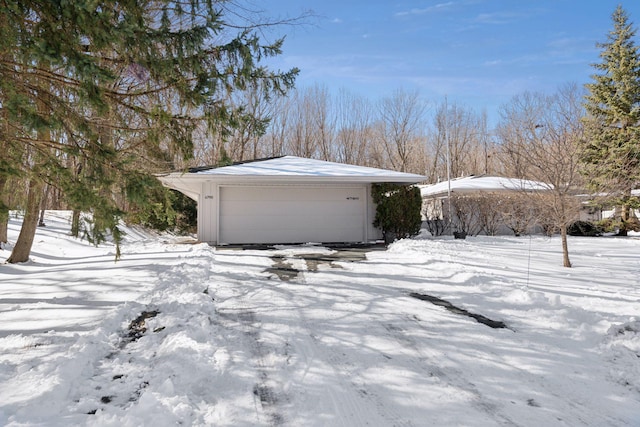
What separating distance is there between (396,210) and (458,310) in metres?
8.66

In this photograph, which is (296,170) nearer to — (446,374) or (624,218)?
(446,374)

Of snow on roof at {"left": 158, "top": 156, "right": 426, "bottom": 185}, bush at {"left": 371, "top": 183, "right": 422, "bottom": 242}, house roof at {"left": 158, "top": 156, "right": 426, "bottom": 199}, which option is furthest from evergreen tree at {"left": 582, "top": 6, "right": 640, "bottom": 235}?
house roof at {"left": 158, "top": 156, "right": 426, "bottom": 199}

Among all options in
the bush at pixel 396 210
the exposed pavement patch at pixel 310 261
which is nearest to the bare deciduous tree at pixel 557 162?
the exposed pavement patch at pixel 310 261

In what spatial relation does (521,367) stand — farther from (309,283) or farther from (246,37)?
(246,37)

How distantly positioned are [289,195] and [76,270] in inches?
283

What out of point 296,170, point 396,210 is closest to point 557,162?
point 396,210

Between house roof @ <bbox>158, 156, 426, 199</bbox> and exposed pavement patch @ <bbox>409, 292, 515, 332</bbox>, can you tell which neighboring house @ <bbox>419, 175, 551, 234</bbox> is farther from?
exposed pavement patch @ <bbox>409, 292, 515, 332</bbox>

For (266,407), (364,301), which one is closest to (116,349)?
(266,407)

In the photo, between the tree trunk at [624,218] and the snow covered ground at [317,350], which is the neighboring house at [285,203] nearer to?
the snow covered ground at [317,350]

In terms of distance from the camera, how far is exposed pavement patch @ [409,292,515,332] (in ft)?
13.2

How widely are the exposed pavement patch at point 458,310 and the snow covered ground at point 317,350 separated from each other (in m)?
0.04

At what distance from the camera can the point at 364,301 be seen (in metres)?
4.99

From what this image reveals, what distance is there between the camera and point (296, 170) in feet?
43.0

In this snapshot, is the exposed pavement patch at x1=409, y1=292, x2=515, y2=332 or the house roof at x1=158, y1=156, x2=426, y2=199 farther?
the house roof at x1=158, y1=156, x2=426, y2=199
